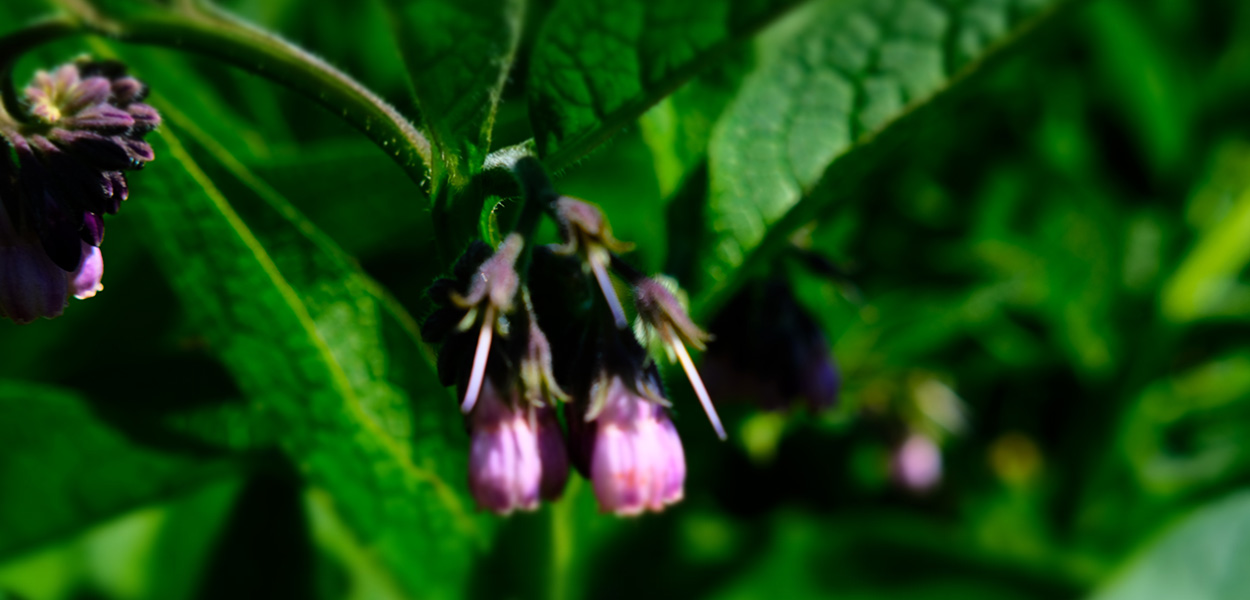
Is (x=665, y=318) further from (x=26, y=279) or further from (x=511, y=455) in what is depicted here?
(x=26, y=279)

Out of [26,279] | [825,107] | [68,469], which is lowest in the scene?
[68,469]

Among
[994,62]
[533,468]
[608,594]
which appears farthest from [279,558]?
[994,62]

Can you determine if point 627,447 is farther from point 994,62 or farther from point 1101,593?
point 1101,593

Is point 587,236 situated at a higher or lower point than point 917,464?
lower

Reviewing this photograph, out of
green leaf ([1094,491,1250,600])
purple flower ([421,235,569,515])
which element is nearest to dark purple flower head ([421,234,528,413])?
purple flower ([421,235,569,515])

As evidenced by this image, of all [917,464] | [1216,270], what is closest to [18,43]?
[917,464]
